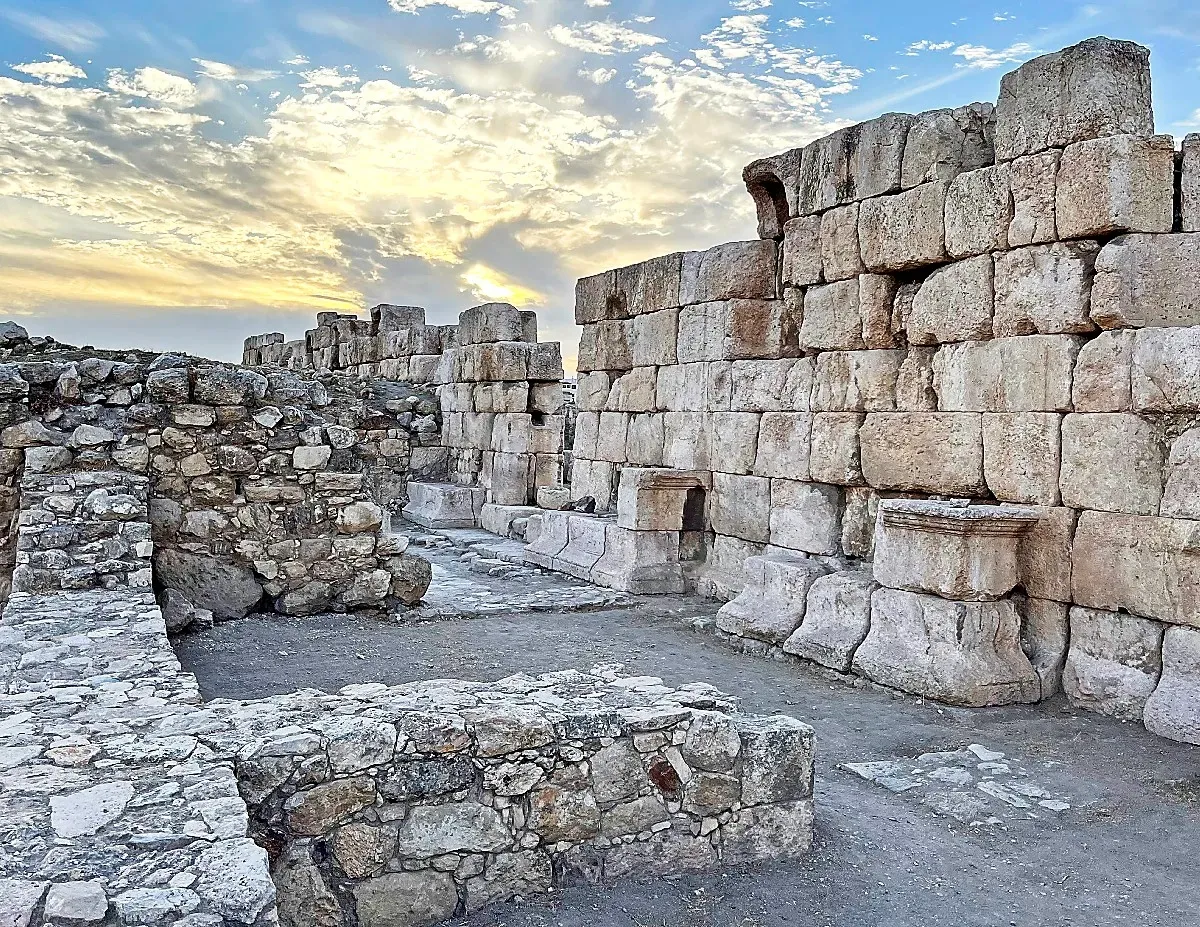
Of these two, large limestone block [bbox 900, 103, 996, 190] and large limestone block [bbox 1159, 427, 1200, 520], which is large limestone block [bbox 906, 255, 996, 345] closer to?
large limestone block [bbox 900, 103, 996, 190]

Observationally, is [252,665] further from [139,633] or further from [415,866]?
[415,866]

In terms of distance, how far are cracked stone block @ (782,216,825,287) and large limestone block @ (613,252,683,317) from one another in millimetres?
1582

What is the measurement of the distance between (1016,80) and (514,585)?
6.10m

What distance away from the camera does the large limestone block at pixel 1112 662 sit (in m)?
5.58

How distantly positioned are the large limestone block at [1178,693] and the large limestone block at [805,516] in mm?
2706

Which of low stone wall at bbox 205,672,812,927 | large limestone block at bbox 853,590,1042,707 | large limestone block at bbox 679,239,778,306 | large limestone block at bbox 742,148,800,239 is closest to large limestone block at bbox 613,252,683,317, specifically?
large limestone block at bbox 679,239,778,306

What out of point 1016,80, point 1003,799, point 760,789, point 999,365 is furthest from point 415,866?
point 1016,80

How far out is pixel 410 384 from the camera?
54.5 ft

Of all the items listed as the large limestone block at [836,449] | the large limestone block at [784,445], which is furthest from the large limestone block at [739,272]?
the large limestone block at [836,449]

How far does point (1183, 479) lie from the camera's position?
5477 millimetres

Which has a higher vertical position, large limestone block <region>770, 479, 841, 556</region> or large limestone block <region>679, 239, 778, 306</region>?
large limestone block <region>679, 239, 778, 306</region>

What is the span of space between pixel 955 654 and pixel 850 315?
9.95 feet

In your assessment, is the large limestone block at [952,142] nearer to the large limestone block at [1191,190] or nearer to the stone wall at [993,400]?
the stone wall at [993,400]

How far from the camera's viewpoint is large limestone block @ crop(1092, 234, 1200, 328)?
577 centimetres
